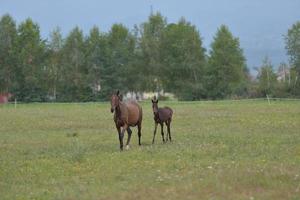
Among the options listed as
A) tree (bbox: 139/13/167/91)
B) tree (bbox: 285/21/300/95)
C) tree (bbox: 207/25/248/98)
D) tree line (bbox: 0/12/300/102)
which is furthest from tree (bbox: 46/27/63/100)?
tree (bbox: 285/21/300/95)

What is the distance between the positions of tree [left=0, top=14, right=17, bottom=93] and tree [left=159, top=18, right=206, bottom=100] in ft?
72.1

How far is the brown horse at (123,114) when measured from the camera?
67.4 ft

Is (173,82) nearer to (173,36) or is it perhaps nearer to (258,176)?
(173,36)

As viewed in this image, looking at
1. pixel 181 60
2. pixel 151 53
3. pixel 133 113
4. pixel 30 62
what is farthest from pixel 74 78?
pixel 133 113

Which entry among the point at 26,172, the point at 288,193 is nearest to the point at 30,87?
the point at 26,172

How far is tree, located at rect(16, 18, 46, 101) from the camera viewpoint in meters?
88.2

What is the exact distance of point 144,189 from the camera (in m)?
12.1

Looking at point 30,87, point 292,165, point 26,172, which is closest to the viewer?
point 292,165

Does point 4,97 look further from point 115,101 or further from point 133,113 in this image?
point 115,101

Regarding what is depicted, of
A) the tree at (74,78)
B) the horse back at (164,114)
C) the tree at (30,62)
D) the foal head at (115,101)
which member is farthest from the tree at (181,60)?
the foal head at (115,101)

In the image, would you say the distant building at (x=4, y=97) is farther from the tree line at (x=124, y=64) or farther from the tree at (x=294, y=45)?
the tree at (x=294, y=45)

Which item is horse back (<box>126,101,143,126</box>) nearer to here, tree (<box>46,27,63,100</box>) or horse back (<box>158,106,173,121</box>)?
horse back (<box>158,106,173,121</box>)

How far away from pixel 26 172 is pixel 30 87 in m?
74.3

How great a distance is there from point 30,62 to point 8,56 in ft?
11.0
